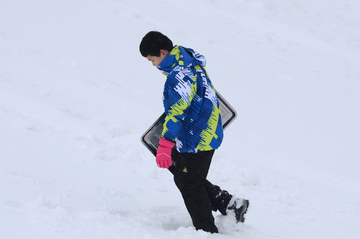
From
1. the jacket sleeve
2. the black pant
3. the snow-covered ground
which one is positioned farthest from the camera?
the snow-covered ground

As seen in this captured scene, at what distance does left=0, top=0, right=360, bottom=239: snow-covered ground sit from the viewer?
2668mm

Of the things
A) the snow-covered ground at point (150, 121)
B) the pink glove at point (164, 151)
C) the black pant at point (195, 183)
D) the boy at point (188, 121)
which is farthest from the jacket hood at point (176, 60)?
the snow-covered ground at point (150, 121)

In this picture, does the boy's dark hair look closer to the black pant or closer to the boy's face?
the boy's face

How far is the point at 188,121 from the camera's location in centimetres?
238

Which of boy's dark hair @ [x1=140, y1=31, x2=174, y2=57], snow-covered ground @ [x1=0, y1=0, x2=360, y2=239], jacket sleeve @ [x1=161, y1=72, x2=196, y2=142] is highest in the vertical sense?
boy's dark hair @ [x1=140, y1=31, x2=174, y2=57]

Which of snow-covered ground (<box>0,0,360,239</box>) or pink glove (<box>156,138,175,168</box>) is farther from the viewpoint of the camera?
snow-covered ground (<box>0,0,360,239</box>)

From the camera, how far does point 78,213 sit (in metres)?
2.34

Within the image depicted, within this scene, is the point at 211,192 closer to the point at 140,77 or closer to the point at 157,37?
the point at 157,37

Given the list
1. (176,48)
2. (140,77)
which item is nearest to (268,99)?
(140,77)

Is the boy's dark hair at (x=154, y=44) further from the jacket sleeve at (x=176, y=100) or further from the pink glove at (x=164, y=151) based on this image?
the pink glove at (x=164, y=151)

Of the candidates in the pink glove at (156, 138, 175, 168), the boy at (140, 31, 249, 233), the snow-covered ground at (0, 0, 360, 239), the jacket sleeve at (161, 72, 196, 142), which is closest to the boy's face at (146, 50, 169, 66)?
the boy at (140, 31, 249, 233)

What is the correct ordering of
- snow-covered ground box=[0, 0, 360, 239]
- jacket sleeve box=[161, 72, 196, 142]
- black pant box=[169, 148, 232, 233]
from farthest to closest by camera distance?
snow-covered ground box=[0, 0, 360, 239] < black pant box=[169, 148, 232, 233] < jacket sleeve box=[161, 72, 196, 142]

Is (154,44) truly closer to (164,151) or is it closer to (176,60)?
(176,60)

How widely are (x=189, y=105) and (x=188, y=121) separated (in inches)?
6.5
